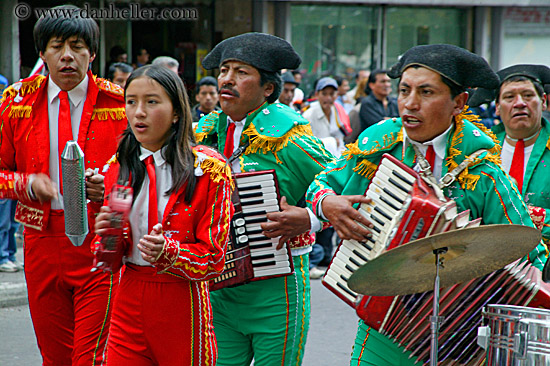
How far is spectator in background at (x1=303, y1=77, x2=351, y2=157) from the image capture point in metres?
10.9

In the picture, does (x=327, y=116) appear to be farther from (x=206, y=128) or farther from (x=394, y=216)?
(x=394, y=216)

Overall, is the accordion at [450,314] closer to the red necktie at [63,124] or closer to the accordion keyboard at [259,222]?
the accordion keyboard at [259,222]

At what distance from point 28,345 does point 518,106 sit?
168 inches

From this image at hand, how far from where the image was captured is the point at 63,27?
4203 mm

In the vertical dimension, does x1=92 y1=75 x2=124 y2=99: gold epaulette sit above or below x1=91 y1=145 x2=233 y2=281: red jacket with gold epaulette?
above

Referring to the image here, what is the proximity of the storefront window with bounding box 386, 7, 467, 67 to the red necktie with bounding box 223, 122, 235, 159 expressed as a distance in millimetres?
14023

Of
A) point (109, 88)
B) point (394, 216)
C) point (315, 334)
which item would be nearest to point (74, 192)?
point (109, 88)

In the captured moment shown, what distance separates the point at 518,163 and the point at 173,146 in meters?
2.71

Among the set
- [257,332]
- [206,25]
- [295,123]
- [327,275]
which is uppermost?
[206,25]

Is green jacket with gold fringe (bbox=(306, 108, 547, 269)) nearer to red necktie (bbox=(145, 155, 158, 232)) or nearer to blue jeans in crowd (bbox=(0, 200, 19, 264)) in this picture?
red necktie (bbox=(145, 155, 158, 232))

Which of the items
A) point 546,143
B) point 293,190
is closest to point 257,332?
point 293,190

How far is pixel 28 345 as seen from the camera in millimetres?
6621

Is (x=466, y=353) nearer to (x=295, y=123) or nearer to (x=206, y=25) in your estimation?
(x=295, y=123)

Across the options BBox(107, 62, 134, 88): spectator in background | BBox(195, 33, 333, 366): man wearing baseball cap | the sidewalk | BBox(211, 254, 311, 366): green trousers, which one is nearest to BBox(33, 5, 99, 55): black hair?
BBox(195, 33, 333, 366): man wearing baseball cap
